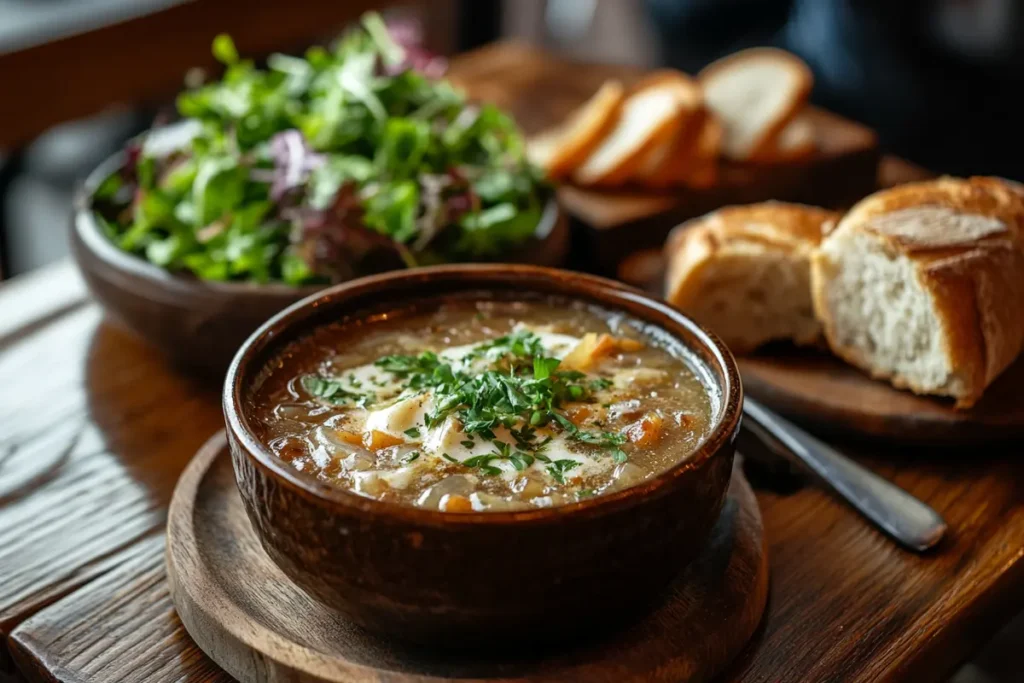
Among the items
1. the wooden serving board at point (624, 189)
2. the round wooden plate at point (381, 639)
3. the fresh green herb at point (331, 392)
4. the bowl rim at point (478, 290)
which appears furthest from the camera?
the wooden serving board at point (624, 189)

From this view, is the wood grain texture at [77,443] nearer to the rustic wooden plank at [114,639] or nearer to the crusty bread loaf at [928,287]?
the rustic wooden plank at [114,639]

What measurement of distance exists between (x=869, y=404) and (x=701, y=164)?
3.74 ft

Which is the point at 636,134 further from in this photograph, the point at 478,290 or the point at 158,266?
the point at 158,266

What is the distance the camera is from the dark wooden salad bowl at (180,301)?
2.21 meters

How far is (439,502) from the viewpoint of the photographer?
1446 mm

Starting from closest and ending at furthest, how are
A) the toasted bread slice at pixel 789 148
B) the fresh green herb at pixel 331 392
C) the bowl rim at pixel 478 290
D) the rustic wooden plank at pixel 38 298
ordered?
the bowl rim at pixel 478 290 → the fresh green herb at pixel 331 392 → the rustic wooden plank at pixel 38 298 → the toasted bread slice at pixel 789 148

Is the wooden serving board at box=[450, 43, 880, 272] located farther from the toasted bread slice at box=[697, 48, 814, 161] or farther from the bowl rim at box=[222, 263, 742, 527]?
the bowl rim at box=[222, 263, 742, 527]

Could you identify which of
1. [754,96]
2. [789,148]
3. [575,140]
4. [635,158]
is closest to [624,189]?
[635,158]

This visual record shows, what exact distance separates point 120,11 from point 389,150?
8.51ft

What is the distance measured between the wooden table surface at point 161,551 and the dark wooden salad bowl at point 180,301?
11cm

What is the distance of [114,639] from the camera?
160 centimetres

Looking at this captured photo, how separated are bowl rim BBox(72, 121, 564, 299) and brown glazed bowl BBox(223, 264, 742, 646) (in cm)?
66

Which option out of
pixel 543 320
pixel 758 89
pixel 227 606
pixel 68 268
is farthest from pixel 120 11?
pixel 227 606

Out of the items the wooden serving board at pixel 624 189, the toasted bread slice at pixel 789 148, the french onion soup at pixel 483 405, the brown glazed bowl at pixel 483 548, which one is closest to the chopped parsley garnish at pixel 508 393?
the french onion soup at pixel 483 405
